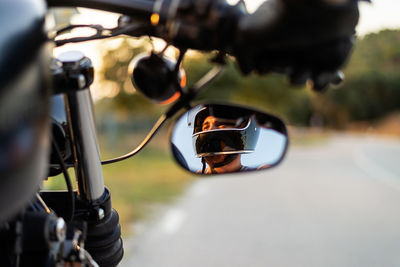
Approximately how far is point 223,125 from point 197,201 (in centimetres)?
656

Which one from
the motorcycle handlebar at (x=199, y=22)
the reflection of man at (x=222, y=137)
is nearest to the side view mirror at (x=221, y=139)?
the reflection of man at (x=222, y=137)

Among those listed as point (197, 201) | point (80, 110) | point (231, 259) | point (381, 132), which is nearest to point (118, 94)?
point (197, 201)

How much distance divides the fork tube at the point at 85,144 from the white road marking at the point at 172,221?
4.37 metres

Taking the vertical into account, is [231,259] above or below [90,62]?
below

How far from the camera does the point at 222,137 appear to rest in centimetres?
111

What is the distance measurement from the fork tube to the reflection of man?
0.26 metres

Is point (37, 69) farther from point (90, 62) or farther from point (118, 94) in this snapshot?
point (118, 94)

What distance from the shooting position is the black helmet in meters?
1.07

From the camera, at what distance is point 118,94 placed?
61.2ft

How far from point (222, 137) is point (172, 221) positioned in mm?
5104

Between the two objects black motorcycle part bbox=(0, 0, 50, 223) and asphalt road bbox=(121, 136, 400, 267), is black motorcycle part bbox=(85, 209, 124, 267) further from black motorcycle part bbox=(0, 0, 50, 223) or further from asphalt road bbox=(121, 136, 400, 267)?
asphalt road bbox=(121, 136, 400, 267)

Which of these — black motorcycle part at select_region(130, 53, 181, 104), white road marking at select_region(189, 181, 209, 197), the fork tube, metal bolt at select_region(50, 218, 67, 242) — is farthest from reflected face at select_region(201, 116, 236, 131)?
white road marking at select_region(189, 181, 209, 197)

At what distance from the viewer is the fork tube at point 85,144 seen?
1.04 metres

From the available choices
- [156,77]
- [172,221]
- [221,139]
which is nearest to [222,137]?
[221,139]
